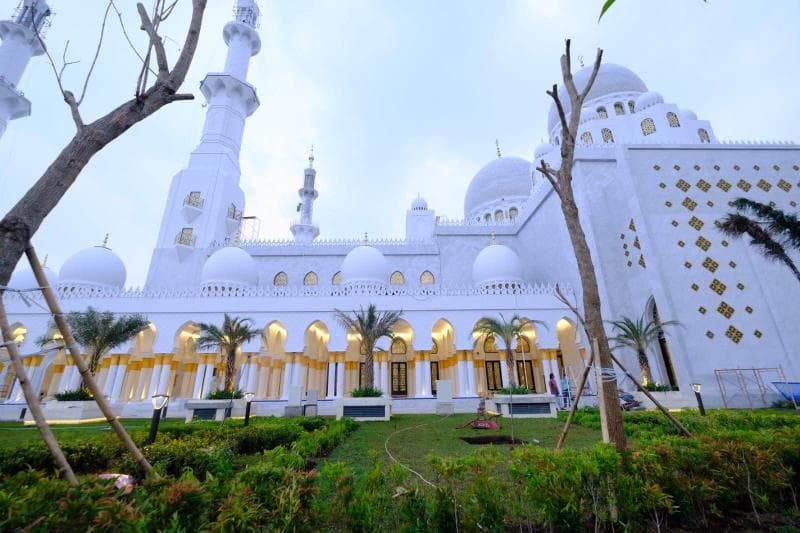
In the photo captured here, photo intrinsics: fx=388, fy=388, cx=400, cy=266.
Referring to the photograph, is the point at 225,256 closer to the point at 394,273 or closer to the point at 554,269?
the point at 394,273

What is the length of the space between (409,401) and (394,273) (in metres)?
11.2

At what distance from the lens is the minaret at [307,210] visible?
114 feet

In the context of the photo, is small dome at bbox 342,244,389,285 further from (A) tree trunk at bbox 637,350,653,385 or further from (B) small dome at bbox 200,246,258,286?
(A) tree trunk at bbox 637,350,653,385

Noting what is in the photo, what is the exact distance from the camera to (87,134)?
3.26 m

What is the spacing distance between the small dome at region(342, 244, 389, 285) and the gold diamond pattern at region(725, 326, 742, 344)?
629 inches

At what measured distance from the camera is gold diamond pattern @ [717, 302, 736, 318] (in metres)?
15.6

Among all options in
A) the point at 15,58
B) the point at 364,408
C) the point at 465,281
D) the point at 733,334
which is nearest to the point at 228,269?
the point at 364,408

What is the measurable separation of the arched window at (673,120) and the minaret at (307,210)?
27.4 m

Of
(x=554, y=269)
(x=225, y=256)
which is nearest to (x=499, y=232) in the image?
(x=554, y=269)

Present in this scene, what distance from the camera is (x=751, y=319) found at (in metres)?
15.5

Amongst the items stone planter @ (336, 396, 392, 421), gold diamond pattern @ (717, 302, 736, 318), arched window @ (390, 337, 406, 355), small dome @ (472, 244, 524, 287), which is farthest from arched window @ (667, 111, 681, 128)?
stone planter @ (336, 396, 392, 421)

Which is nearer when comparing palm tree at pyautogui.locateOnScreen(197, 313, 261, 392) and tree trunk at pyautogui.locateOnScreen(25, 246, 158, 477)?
tree trunk at pyautogui.locateOnScreen(25, 246, 158, 477)

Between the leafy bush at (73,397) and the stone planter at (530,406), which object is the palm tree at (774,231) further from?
the leafy bush at (73,397)

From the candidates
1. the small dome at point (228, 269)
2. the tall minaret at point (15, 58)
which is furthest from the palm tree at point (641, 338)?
the tall minaret at point (15, 58)
